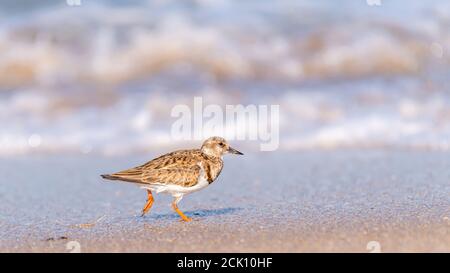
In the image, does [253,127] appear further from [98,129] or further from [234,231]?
[234,231]

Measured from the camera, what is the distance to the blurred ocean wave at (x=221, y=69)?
9320 millimetres

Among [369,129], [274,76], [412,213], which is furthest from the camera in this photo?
[274,76]

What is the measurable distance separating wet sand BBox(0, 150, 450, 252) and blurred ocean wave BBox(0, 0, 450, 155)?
0.94m

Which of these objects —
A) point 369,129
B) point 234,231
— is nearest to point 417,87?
point 369,129

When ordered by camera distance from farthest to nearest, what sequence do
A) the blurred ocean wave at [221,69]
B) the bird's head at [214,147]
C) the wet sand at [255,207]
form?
the blurred ocean wave at [221,69] → the bird's head at [214,147] → the wet sand at [255,207]

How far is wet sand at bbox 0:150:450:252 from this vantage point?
447 centimetres

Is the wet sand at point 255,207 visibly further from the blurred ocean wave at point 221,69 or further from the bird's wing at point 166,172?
the blurred ocean wave at point 221,69

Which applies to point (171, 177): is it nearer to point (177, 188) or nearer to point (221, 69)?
point (177, 188)

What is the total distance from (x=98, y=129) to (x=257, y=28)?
3478 mm

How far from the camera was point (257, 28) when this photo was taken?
11742mm

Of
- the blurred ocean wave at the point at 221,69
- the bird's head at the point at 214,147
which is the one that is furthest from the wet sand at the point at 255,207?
the blurred ocean wave at the point at 221,69

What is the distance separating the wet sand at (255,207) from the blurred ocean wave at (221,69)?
3.09 feet
